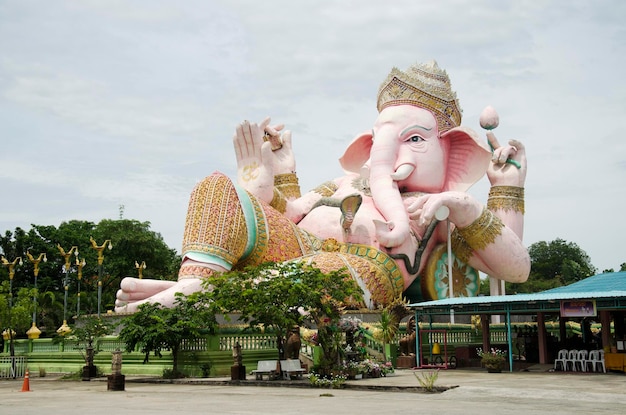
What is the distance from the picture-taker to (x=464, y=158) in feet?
95.2

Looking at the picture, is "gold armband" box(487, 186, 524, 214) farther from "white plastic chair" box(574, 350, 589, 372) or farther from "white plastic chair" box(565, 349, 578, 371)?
"white plastic chair" box(574, 350, 589, 372)

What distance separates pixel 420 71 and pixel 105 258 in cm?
3408

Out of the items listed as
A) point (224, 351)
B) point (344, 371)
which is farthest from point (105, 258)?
point (344, 371)

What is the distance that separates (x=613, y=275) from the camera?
23.4 m

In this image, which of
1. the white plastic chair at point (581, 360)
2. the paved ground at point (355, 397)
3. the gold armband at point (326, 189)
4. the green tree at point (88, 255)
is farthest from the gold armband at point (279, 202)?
the green tree at point (88, 255)

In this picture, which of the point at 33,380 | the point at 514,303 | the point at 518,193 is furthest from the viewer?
the point at 518,193

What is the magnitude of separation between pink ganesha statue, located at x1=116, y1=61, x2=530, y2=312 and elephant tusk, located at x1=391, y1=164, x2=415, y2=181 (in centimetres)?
4

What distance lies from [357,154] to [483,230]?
6.50 metres

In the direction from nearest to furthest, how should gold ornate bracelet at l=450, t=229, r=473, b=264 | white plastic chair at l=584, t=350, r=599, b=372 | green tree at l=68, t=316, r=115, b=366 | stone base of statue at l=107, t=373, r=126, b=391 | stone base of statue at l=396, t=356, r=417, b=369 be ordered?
stone base of statue at l=107, t=373, r=126, b=391 < white plastic chair at l=584, t=350, r=599, b=372 < green tree at l=68, t=316, r=115, b=366 < stone base of statue at l=396, t=356, r=417, b=369 < gold ornate bracelet at l=450, t=229, r=473, b=264

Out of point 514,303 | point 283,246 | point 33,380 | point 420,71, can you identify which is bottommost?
point 33,380

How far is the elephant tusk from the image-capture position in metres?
27.0

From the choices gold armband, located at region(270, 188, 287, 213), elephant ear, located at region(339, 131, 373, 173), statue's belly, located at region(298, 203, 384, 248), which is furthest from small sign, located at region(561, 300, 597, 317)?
elephant ear, located at region(339, 131, 373, 173)

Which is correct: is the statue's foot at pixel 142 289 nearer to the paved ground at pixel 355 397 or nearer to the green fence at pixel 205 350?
the green fence at pixel 205 350

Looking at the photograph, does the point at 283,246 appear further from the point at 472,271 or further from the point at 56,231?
the point at 56,231
